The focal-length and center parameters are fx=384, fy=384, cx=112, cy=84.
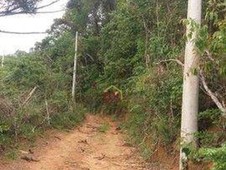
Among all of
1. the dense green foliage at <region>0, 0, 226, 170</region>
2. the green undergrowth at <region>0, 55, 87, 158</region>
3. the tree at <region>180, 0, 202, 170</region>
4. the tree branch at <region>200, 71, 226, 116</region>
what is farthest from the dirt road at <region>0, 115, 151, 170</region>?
the tree branch at <region>200, 71, 226, 116</region>

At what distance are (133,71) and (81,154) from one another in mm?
7375

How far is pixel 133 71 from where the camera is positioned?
733 inches

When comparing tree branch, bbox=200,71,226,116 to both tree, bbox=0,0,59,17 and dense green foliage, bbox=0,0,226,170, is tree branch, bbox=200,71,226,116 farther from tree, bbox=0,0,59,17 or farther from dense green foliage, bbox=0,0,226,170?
tree, bbox=0,0,59,17

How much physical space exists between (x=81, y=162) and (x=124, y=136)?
18.0 feet

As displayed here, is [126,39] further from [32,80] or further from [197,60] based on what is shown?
[197,60]

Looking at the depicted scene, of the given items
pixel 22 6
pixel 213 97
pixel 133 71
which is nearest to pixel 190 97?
pixel 213 97

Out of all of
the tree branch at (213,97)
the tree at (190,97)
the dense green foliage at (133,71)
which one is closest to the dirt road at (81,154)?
A: the dense green foliage at (133,71)

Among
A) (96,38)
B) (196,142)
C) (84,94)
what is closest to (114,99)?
(84,94)

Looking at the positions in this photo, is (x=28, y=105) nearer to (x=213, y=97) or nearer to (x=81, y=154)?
(x=81, y=154)

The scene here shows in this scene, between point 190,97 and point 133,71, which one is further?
point 133,71

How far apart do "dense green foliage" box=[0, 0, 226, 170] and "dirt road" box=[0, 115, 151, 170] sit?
0.66 meters

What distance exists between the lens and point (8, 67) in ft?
53.7

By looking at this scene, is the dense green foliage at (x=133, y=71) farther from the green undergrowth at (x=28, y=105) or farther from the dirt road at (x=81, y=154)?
the dirt road at (x=81, y=154)

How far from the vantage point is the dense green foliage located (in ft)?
28.6
